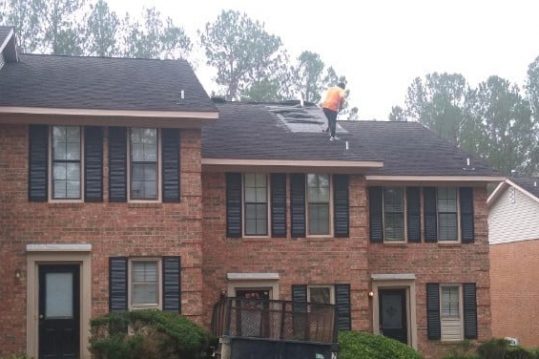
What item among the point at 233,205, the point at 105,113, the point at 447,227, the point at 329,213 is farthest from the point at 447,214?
the point at 105,113

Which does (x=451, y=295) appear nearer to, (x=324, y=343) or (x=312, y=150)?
(x=312, y=150)

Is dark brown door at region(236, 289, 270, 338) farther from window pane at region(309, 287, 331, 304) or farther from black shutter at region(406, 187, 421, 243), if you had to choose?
black shutter at region(406, 187, 421, 243)

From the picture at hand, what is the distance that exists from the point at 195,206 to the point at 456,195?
8718 mm

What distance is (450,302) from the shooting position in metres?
26.2

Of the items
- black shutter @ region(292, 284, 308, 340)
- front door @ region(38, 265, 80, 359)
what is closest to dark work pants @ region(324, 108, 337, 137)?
black shutter @ region(292, 284, 308, 340)

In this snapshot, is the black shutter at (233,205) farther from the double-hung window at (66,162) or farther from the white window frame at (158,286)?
the double-hung window at (66,162)

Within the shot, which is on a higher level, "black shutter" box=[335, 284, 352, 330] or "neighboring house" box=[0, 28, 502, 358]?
"neighboring house" box=[0, 28, 502, 358]

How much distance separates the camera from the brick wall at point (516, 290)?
33.1 m

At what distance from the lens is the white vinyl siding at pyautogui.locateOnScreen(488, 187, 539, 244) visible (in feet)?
109

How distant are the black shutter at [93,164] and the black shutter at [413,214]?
932 centimetres

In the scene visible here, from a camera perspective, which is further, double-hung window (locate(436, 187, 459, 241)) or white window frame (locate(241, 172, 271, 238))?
double-hung window (locate(436, 187, 459, 241))

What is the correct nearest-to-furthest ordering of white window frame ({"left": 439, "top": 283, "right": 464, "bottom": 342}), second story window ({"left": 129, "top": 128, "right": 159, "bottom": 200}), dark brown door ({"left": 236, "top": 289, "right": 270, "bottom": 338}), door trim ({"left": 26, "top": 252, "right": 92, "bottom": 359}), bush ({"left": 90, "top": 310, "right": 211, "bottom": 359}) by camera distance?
bush ({"left": 90, "top": 310, "right": 211, "bottom": 359}), dark brown door ({"left": 236, "top": 289, "right": 270, "bottom": 338}), door trim ({"left": 26, "top": 252, "right": 92, "bottom": 359}), second story window ({"left": 129, "top": 128, "right": 159, "bottom": 200}), white window frame ({"left": 439, "top": 283, "right": 464, "bottom": 342})

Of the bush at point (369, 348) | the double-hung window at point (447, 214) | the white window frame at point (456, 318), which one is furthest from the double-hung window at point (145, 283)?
the double-hung window at point (447, 214)

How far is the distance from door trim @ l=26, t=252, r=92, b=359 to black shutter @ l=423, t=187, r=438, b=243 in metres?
10.1
